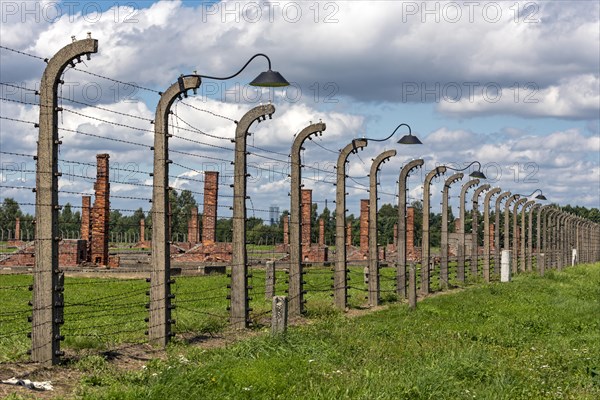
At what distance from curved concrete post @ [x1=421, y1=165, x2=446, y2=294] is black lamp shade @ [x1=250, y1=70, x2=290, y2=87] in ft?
50.1

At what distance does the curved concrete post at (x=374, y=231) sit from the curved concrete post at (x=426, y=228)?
16.8 ft

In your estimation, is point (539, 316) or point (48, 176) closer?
point (48, 176)

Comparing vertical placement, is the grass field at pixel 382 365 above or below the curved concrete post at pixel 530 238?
below

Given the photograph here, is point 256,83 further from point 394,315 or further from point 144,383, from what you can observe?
point 394,315

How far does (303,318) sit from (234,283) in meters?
2.99

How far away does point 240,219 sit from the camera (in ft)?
54.6

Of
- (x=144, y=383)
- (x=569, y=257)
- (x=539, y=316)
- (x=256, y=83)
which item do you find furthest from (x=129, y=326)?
(x=569, y=257)

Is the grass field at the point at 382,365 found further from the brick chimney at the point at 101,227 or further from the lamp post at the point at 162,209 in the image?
the brick chimney at the point at 101,227

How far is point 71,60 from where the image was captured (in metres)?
11.5

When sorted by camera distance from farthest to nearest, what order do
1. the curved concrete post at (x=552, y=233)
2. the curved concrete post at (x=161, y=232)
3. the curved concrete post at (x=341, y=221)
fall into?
the curved concrete post at (x=552, y=233) → the curved concrete post at (x=341, y=221) → the curved concrete post at (x=161, y=232)

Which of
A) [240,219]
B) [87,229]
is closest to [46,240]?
[240,219]

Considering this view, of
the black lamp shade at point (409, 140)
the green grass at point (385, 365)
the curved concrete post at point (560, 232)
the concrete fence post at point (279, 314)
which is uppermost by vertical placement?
the black lamp shade at point (409, 140)

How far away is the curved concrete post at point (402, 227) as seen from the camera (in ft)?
84.5

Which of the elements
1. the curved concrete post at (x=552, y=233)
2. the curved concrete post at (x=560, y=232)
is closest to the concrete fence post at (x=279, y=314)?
the curved concrete post at (x=552, y=233)
